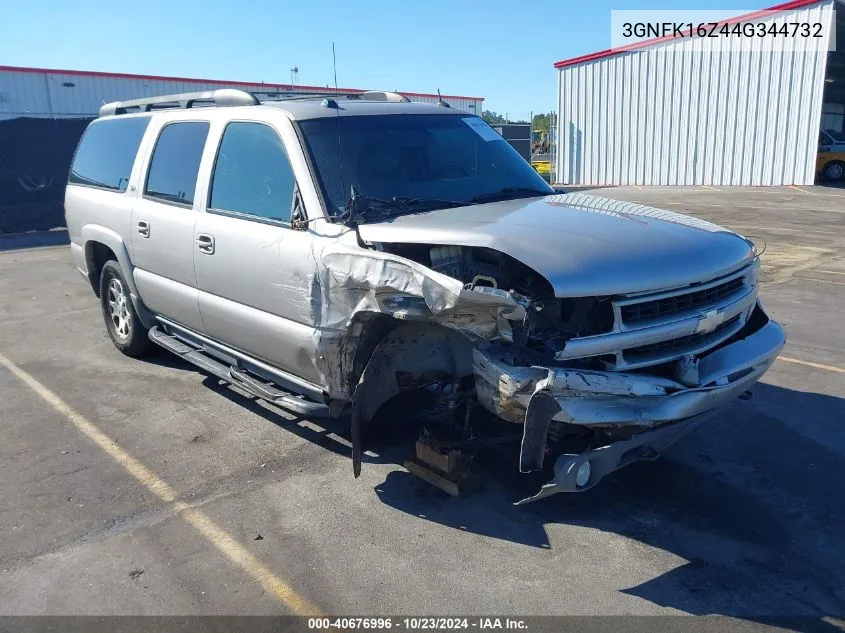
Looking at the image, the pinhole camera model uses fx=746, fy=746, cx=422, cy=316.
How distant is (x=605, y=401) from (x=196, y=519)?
2.23 metres

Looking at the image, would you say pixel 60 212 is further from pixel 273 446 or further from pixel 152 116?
pixel 273 446

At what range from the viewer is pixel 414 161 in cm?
470

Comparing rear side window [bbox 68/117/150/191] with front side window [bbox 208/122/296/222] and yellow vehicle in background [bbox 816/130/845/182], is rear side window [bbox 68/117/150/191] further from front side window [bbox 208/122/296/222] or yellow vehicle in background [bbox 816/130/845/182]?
yellow vehicle in background [bbox 816/130/845/182]

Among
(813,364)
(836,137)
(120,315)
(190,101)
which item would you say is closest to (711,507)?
(813,364)

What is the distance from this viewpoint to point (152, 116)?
20.0 ft

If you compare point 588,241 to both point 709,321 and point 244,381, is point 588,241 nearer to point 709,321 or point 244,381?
point 709,321

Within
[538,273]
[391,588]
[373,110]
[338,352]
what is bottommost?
[391,588]

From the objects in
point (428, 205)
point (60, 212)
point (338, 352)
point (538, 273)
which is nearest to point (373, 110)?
point (428, 205)

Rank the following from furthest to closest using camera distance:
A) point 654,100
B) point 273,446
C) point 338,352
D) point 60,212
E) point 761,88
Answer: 1. point 654,100
2. point 761,88
3. point 60,212
4. point 273,446
5. point 338,352

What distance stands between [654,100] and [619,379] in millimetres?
25692

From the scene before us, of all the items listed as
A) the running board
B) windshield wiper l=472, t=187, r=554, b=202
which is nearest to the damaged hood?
windshield wiper l=472, t=187, r=554, b=202

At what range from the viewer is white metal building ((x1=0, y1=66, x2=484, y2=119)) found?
2250 cm

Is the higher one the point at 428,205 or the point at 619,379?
the point at 428,205

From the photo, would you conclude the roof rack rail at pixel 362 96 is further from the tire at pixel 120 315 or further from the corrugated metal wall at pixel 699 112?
the corrugated metal wall at pixel 699 112
